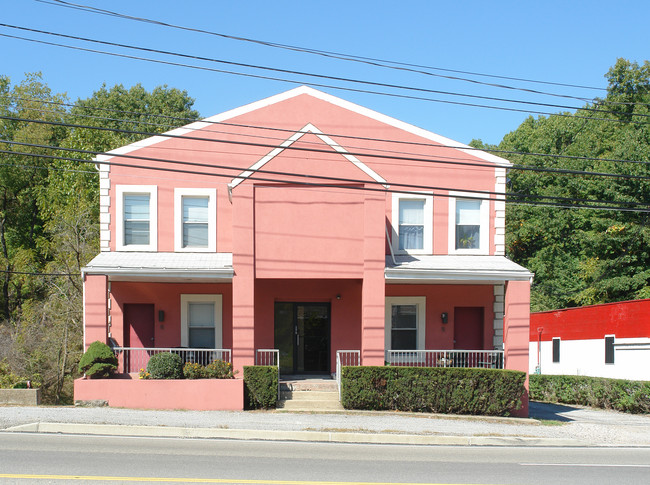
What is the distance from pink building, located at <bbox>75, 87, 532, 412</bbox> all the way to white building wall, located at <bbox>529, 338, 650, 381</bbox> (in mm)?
5912

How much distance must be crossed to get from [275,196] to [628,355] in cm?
1380

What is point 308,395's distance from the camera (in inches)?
679

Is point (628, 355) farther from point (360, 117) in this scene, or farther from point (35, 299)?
point (35, 299)

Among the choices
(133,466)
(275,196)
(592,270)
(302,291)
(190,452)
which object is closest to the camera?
(133,466)

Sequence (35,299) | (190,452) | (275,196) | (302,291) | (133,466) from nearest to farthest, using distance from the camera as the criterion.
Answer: (133,466) → (190,452) → (275,196) → (302,291) → (35,299)

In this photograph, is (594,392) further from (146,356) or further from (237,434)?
(146,356)

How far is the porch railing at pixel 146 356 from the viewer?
704 inches

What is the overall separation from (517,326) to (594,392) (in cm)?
688

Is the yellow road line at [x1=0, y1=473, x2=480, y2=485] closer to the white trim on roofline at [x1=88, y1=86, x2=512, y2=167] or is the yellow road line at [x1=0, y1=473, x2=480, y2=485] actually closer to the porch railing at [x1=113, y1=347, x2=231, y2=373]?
the porch railing at [x1=113, y1=347, x2=231, y2=373]

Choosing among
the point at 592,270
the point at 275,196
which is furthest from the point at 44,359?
the point at 592,270

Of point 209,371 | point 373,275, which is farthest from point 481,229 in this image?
point 209,371

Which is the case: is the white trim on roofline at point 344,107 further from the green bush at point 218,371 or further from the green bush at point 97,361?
the green bush at point 218,371

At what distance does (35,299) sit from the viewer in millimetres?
33688

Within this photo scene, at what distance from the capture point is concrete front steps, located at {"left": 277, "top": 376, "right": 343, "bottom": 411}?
1672 cm
